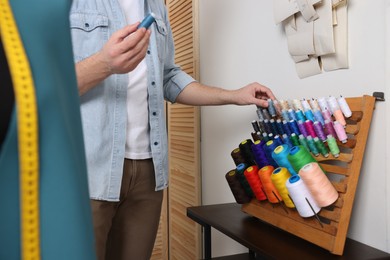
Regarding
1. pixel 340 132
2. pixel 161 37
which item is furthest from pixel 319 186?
pixel 161 37

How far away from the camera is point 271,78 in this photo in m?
1.45

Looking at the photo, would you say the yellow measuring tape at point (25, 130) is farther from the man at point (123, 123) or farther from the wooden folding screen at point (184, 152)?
the wooden folding screen at point (184, 152)

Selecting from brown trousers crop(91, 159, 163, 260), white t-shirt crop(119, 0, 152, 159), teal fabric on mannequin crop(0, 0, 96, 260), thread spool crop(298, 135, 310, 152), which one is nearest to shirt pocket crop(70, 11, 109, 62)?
white t-shirt crop(119, 0, 152, 159)

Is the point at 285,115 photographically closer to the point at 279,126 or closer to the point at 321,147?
the point at 279,126

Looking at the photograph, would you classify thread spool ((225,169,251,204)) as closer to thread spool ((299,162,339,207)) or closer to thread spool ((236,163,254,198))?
thread spool ((236,163,254,198))

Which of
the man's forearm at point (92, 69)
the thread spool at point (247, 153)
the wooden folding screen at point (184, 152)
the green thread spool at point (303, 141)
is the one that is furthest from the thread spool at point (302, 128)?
the wooden folding screen at point (184, 152)

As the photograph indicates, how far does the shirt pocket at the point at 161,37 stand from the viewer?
1.26 m

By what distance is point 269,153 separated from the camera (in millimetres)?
1125

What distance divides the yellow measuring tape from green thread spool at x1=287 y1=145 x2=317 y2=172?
2.71 ft

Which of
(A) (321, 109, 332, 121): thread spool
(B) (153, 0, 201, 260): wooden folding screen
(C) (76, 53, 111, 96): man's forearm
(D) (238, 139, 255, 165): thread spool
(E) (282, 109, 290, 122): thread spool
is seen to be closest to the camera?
(C) (76, 53, 111, 96): man's forearm

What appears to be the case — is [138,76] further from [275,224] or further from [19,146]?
[19,146]

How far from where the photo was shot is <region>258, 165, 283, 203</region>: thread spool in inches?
42.4

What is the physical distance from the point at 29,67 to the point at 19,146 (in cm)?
5

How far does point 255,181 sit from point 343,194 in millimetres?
292
